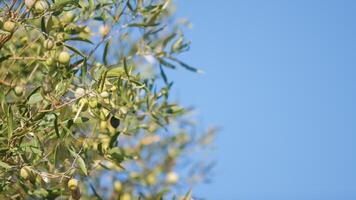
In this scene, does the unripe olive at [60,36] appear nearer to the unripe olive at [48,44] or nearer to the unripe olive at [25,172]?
the unripe olive at [48,44]

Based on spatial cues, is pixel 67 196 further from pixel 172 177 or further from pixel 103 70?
pixel 172 177

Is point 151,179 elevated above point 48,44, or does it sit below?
above

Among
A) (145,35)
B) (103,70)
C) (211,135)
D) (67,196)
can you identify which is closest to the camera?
(103,70)

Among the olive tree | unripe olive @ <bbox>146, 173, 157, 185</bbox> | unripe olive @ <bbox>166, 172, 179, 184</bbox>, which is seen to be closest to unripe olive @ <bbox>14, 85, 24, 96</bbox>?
the olive tree

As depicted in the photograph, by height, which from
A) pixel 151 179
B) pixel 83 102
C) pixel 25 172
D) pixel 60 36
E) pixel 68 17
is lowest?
pixel 25 172

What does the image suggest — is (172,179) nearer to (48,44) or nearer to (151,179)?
(151,179)

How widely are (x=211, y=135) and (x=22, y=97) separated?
2.51 meters

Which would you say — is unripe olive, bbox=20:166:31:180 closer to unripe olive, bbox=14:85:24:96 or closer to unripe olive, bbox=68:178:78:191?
unripe olive, bbox=68:178:78:191

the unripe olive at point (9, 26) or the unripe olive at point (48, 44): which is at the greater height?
the unripe olive at point (48, 44)

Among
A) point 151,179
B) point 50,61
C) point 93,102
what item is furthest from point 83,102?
point 151,179

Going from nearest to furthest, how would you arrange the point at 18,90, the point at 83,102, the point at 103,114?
the point at 83,102, the point at 103,114, the point at 18,90

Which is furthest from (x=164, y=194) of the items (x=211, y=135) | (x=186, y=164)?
(x=211, y=135)

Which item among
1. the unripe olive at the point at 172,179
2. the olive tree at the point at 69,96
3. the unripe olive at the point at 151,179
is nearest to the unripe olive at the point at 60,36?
the olive tree at the point at 69,96

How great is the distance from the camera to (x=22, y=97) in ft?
7.38
